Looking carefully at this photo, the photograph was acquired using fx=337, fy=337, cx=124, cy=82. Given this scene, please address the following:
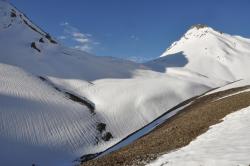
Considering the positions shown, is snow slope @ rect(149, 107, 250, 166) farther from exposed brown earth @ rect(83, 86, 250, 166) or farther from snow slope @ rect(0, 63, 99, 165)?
snow slope @ rect(0, 63, 99, 165)

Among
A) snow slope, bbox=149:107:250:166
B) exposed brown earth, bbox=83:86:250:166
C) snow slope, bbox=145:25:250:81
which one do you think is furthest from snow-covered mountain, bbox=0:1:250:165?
snow slope, bbox=145:25:250:81

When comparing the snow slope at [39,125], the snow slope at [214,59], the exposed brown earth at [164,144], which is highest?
the snow slope at [214,59]

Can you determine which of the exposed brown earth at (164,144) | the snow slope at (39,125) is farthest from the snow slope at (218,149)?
the snow slope at (39,125)

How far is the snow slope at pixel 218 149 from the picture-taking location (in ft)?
46.7

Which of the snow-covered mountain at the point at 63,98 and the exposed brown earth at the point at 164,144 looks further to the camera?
the snow-covered mountain at the point at 63,98

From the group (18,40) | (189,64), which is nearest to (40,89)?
(18,40)

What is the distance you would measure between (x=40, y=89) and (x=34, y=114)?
35.9 feet

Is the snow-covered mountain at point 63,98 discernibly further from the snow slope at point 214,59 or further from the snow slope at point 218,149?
the snow slope at point 214,59

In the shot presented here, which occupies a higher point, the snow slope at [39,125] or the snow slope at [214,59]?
the snow slope at [214,59]

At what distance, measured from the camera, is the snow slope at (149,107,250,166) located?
46.7 ft

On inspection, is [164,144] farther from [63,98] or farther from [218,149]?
[63,98]

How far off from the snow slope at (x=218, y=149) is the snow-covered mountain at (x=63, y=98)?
29.9m

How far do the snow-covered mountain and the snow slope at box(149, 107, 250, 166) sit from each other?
98.1 feet

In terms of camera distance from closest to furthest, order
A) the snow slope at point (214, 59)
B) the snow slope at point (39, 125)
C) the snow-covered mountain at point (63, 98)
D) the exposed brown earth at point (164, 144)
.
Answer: the exposed brown earth at point (164, 144) → the snow slope at point (39, 125) → the snow-covered mountain at point (63, 98) → the snow slope at point (214, 59)
